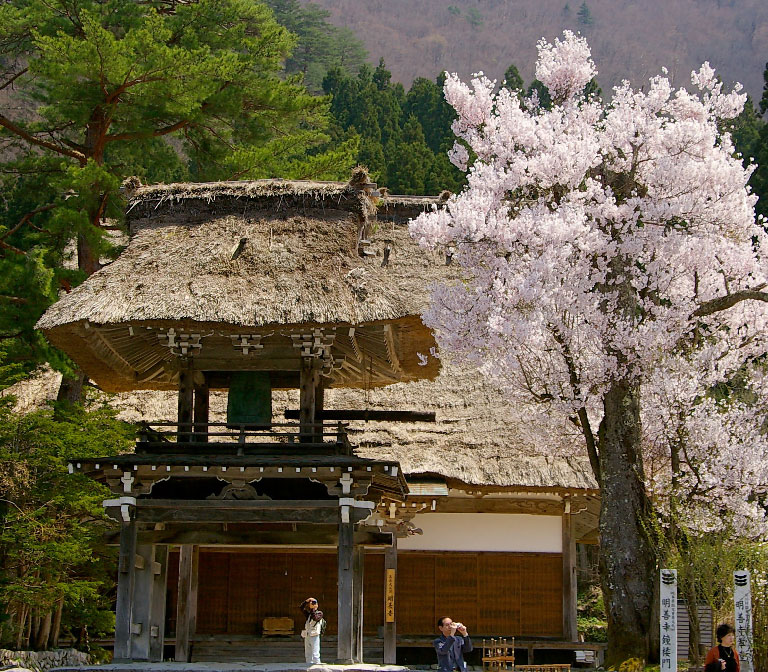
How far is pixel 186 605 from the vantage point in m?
15.3

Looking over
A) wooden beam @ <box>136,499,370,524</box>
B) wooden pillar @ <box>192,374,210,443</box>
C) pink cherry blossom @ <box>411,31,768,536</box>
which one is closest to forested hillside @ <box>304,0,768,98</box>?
pink cherry blossom @ <box>411,31,768,536</box>

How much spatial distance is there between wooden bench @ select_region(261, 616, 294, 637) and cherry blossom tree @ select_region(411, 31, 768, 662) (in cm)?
521

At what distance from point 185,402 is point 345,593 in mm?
3219

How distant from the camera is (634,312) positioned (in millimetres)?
13164

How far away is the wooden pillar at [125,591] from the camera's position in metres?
12.0

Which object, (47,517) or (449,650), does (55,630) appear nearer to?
(47,517)

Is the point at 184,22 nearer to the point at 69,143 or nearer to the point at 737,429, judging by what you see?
the point at 69,143

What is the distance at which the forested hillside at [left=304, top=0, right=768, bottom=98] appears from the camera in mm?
78250

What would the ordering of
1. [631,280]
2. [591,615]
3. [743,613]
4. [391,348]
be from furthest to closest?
[591,615]
[391,348]
[631,280]
[743,613]

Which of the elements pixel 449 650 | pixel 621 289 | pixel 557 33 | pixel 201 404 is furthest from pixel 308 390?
pixel 557 33

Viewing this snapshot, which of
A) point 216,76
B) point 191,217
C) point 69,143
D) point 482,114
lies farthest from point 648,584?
point 69,143

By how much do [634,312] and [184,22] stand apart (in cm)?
1158

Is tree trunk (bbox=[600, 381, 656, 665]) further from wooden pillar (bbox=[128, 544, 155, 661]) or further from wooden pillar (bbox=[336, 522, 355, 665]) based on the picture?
wooden pillar (bbox=[128, 544, 155, 661])

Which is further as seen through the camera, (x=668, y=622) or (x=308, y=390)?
(x=308, y=390)
